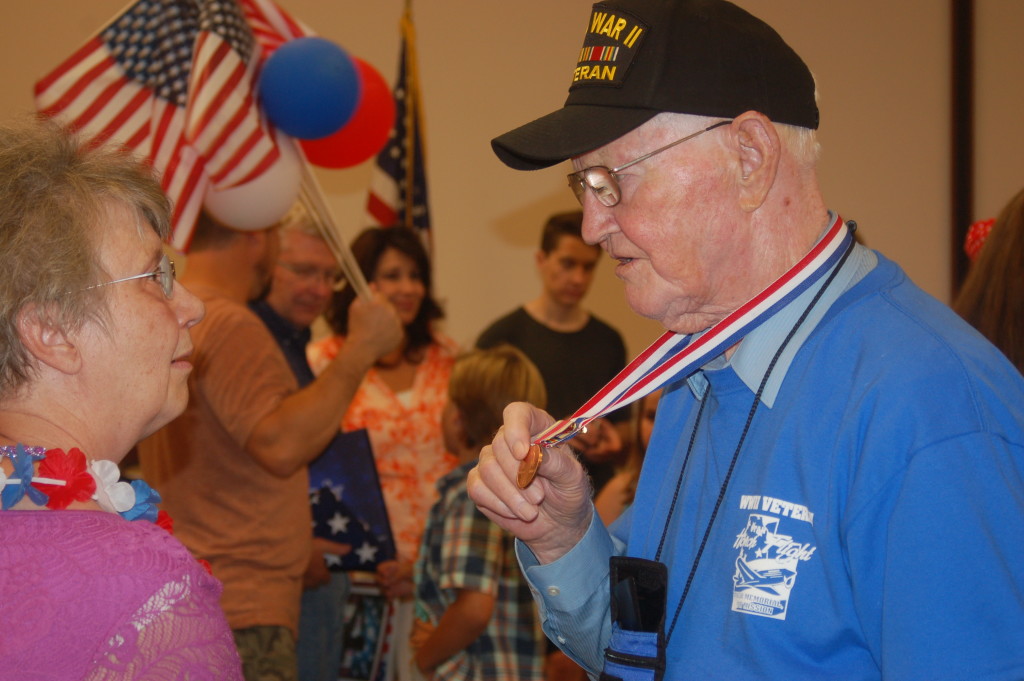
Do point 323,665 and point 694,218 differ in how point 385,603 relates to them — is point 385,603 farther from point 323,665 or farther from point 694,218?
point 694,218

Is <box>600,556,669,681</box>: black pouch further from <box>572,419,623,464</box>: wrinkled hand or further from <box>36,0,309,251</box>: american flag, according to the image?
<box>572,419,623,464</box>: wrinkled hand

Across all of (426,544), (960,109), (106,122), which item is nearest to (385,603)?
(426,544)

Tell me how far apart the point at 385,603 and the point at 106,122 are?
5.88 ft

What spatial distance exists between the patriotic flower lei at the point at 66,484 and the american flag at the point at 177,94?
65.1 inches

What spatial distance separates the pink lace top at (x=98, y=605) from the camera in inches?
41.6

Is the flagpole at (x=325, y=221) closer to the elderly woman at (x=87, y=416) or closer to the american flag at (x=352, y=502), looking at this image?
the american flag at (x=352, y=502)

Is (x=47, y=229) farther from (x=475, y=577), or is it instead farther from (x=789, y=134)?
(x=475, y=577)

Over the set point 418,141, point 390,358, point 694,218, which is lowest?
point 390,358

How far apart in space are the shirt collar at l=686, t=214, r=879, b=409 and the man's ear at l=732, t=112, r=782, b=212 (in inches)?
5.3

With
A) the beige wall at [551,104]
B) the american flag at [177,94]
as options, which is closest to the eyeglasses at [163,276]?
the american flag at [177,94]

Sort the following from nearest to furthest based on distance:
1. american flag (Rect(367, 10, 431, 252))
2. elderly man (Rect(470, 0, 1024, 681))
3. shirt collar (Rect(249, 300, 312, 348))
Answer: elderly man (Rect(470, 0, 1024, 681)), shirt collar (Rect(249, 300, 312, 348)), american flag (Rect(367, 10, 431, 252))

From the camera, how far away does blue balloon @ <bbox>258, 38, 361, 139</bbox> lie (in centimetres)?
309

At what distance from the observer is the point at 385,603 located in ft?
11.4

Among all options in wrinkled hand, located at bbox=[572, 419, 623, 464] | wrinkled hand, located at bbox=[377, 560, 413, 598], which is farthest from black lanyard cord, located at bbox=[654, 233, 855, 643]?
wrinkled hand, located at bbox=[572, 419, 623, 464]
